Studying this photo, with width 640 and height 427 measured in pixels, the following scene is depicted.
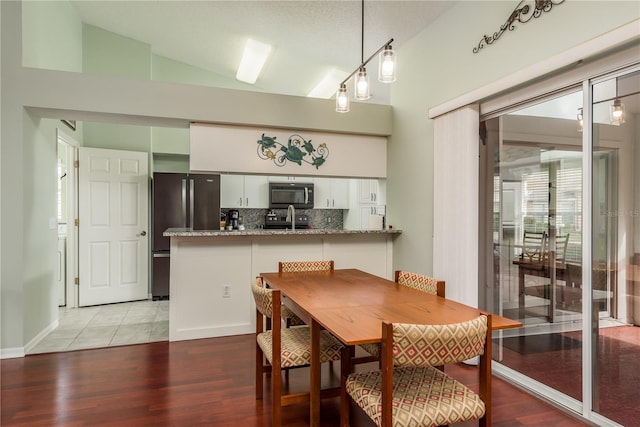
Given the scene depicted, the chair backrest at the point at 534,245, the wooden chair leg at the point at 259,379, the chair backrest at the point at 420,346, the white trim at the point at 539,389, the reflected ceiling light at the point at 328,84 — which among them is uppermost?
the reflected ceiling light at the point at 328,84

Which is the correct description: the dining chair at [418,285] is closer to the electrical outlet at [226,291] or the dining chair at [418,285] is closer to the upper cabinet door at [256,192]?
the electrical outlet at [226,291]

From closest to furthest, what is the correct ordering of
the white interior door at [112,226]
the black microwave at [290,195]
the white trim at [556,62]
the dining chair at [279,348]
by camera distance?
the white trim at [556,62] < the dining chair at [279,348] < the white interior door at [112,226] < the black microwave at [290,195]

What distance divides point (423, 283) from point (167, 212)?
12.8 ft

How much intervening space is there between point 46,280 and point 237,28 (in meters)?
3.29

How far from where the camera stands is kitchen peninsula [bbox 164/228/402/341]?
3492 millimetres

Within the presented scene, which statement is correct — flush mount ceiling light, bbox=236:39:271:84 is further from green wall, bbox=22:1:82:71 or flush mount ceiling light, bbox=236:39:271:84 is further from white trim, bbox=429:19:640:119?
white trim, bbox=429:19:640:119

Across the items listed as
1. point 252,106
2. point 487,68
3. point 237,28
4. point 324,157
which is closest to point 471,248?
point 487,68

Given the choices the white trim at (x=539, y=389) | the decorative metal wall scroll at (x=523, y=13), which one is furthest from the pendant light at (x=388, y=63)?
the white trim at (x=539, y=389)

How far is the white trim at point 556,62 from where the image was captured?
1.78m

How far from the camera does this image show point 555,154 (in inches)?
95.6

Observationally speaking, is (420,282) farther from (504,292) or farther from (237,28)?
(237,28)

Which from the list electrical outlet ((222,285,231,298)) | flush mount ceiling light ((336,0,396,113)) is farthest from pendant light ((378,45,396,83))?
electrical outlet ((222,285,231,298))

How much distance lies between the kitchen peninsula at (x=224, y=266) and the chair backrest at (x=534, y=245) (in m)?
1.42

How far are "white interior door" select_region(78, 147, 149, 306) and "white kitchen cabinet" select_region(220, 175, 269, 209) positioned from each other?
1079 mm
